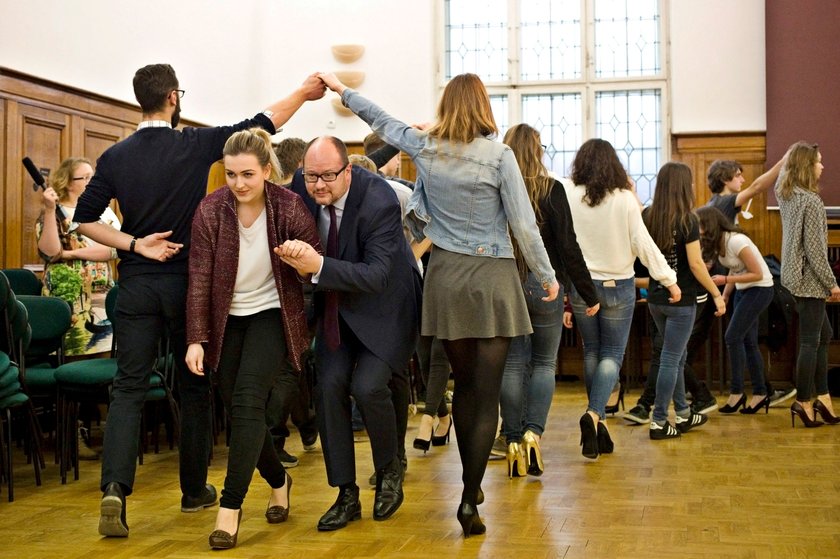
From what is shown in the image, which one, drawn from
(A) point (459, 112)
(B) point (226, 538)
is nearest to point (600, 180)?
(A) point (459, 112)

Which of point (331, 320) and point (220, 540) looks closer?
point (220, 540)

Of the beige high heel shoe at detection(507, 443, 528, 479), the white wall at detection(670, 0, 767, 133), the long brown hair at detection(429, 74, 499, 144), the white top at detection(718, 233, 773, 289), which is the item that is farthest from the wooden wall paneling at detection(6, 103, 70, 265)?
the white wall at detection(670, 0, 767, 133)

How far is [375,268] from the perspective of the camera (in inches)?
127

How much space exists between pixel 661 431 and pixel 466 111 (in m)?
2.59

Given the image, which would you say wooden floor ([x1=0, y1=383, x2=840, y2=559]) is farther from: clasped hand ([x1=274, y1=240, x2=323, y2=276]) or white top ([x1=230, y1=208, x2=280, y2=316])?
clasped hand ([x1=274, y1=240, x2=323, y2=276])

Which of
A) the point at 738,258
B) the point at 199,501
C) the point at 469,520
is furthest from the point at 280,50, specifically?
the point at 469,520

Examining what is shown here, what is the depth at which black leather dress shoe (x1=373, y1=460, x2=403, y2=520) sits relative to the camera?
11.3 ft

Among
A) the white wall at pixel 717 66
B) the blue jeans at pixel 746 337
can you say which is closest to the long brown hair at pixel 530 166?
the blue jeans at pixel 746 337

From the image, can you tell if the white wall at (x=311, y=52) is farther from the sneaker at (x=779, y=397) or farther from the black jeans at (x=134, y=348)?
the black jeans at (x=134, y=348)

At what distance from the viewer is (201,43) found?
28.5ft

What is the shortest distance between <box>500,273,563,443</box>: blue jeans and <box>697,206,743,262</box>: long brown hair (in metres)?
2.03

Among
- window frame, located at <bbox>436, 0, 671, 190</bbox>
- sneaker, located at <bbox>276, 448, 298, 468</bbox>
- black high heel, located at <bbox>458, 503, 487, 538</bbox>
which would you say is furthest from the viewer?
window frame, located at <bbox>436, 0, 671, 190</bbox>

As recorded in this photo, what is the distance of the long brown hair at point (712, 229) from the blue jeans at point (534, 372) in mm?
2025

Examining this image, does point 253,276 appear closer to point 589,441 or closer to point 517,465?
point 517,465
